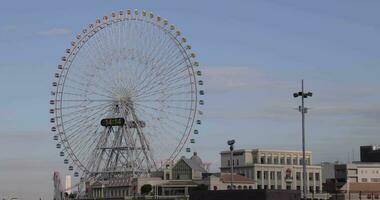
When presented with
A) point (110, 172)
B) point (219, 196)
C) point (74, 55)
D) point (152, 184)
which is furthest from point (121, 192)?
point (219, 196)

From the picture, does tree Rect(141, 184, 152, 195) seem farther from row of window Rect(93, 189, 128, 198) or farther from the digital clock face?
the digital clock face

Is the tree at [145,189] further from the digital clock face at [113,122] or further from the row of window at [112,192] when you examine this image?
the digital clock face at [113,122]

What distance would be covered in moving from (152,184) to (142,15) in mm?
60270

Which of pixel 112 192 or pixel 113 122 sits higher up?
pixel 113 122

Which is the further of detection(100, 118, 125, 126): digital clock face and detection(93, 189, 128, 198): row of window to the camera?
detection(93, 189, 128, 198): row of window

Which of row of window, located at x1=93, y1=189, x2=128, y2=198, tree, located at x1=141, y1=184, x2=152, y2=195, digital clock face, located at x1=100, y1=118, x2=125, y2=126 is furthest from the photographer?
row of window, located at x1=93, y1=189, x2=128, y2=198

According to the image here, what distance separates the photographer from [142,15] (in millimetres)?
143750

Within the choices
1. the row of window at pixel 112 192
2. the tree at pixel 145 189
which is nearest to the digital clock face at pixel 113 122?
the tree at pixel 145 189

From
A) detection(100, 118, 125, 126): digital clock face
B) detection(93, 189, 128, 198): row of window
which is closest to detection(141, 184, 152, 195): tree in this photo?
detection(93, 189, 128, 198): row of window

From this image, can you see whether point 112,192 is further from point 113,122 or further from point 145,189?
point 113,122

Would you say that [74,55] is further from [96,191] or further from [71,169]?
[96,191]

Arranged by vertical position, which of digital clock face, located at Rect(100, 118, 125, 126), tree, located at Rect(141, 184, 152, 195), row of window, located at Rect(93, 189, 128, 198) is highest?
digital clock face, located at Rect(100, 118, 125, 126)

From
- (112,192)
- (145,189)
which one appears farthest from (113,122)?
(112,192)

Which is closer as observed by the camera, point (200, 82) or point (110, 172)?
point (200, 82)
